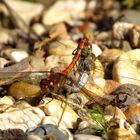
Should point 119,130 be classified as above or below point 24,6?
below

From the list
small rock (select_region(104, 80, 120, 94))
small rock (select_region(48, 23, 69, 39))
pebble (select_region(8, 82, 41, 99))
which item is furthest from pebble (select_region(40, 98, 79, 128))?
small rock (select_region(48, 23, 69, 39))

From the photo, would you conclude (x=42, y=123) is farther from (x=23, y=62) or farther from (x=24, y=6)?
(x=24, y=6)

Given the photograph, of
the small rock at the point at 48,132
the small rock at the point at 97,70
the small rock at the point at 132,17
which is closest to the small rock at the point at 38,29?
the small rock at the point at 132,17

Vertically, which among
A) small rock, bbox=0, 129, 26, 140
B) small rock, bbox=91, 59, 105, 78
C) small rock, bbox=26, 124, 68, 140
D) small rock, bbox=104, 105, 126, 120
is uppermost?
small rock, bbox=91, 59, 105, 78

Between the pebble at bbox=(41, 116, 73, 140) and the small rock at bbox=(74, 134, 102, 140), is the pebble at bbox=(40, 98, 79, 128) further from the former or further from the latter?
the small rock at bbox=(74, 134, 102, 140)

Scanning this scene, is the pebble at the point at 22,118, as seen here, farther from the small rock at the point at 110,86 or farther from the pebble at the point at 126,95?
the small rock at the point at 110,86

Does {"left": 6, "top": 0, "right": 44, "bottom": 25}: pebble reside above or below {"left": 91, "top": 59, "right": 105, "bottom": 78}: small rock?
above

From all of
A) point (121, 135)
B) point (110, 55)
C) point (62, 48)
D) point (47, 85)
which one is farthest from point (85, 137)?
point (62, 48)

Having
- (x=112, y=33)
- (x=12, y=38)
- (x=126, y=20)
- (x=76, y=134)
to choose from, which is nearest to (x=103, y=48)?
(x=112, y=33)
